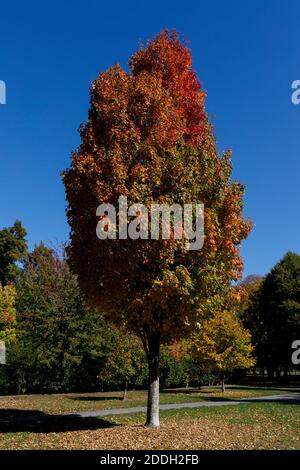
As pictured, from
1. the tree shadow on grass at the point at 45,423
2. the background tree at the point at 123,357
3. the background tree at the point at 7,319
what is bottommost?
the tree shadow on grass at the point at 45,423

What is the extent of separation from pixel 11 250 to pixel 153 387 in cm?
4134

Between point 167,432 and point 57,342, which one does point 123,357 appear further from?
point 167,432

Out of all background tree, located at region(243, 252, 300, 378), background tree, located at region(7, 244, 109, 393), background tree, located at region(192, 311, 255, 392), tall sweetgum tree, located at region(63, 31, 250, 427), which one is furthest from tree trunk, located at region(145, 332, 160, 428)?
background tree, located at region(243, 252, 300, 378)

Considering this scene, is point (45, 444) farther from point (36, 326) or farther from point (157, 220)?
point (36, 326)

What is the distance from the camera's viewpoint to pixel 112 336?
1137 inches

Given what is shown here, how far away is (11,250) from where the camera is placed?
52.1 meters

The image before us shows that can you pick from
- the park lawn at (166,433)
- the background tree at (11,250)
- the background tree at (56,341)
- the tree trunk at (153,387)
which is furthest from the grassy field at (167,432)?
the background tree at (11,250)

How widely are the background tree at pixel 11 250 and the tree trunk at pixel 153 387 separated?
126 feet

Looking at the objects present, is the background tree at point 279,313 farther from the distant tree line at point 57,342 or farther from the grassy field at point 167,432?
the grassy field at point 167,432

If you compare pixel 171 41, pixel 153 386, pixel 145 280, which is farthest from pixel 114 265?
pixel 171 41

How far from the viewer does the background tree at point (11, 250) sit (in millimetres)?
50656

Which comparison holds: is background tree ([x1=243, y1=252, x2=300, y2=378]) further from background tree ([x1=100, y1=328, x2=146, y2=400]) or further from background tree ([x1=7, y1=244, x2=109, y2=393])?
background tree ([x1=100, y1=328, x2=146, y2=400])
